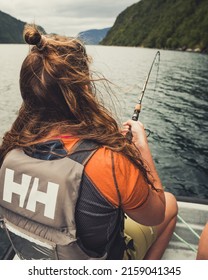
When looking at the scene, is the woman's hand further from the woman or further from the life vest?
the life vest

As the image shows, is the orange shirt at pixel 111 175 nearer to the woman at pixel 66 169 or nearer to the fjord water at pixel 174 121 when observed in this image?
the woman at pixel 66 169

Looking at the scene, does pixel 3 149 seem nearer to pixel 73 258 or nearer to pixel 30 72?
pixel 30 72

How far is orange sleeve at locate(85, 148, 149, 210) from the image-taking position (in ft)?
6.55

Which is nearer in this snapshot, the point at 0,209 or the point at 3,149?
the point at 0,209

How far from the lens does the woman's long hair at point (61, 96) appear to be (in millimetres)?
2137

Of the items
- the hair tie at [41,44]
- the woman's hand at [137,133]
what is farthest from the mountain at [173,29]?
the hair tie at [41,44]

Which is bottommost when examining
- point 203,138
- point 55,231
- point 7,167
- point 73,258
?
point 203,138

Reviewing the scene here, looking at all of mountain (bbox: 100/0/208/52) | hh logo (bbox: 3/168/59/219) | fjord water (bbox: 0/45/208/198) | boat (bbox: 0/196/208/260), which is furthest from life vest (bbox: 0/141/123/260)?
mountain (bbox: 100/0/208/52)

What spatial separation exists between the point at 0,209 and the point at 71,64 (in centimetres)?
117

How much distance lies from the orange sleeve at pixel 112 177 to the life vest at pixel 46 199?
7cm

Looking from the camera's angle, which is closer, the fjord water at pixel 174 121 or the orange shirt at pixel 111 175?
the orange shirt at pixel 111 175

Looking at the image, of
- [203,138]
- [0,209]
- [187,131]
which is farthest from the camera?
[187,131]

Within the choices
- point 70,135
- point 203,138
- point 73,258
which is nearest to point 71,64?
point 70,135

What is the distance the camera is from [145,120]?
1967 centimetres
